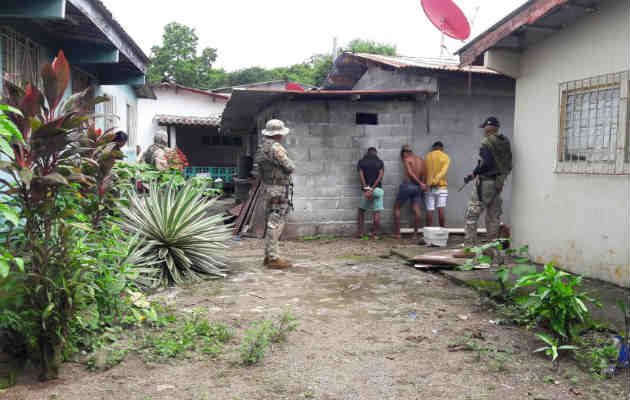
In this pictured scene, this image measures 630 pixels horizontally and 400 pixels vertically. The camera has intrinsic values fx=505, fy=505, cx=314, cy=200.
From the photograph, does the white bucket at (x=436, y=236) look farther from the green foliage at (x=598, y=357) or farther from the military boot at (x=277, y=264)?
the green foliage at (x=598, y=357)

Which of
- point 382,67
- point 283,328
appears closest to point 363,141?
point 382,67

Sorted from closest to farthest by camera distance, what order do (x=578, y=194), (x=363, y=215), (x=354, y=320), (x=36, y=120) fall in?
(x=36, y=120), (x=354, y=320), (x=578, y=194), (x=363, y=215)

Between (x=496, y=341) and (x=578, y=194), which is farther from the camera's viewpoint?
(x=578, y=194)

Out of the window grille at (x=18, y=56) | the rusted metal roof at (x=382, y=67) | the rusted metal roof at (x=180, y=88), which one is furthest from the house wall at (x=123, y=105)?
the rusted metal roof at (x=180, y=88)

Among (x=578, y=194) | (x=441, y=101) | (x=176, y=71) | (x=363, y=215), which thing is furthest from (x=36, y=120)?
(x=176, y=71)

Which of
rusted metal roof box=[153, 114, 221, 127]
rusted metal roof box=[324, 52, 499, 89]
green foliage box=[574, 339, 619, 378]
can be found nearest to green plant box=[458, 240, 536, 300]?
green foliage box=[574, 339, 619, 378]

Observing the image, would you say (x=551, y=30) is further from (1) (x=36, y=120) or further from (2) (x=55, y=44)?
(2) (x=55, y=44)

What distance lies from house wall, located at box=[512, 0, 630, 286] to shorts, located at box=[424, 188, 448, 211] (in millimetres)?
2415

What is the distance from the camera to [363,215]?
9297mm

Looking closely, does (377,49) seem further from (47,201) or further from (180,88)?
(47,201)

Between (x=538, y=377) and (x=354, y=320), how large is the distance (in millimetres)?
1665

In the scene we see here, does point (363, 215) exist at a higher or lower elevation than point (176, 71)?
lower

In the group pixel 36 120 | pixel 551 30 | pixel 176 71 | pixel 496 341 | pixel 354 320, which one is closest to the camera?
pixel 36 120

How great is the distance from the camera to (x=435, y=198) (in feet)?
30.3
